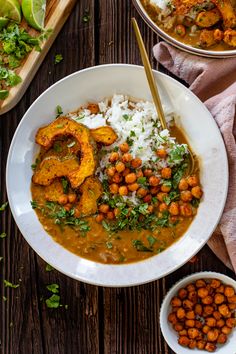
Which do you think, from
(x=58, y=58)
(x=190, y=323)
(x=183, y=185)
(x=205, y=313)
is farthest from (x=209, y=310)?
(x=58, y=58)

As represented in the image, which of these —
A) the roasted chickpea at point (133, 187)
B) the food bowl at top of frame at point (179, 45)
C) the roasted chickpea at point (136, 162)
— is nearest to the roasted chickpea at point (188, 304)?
the roasted chickpea at point (133, 187)

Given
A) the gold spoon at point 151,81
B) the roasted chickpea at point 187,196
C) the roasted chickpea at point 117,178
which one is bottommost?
the roasted chickpea at point 187,196

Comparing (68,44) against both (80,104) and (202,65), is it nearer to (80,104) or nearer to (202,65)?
(80,104)

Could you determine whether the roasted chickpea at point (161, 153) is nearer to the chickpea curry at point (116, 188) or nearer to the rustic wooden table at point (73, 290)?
the chickpea curry at point (116, 188)

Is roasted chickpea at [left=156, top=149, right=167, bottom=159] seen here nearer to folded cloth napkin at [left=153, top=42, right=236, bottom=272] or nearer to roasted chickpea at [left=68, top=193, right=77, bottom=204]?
folded cloth napkin at [left=153, top=42, right=236, bottom=272]

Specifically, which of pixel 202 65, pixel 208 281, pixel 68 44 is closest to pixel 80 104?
pixel 68 44

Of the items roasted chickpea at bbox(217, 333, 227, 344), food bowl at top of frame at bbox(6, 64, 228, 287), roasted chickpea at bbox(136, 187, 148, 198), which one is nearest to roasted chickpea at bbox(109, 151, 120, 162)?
roasted chickpea at bbox(136, 187, 148, 198)
